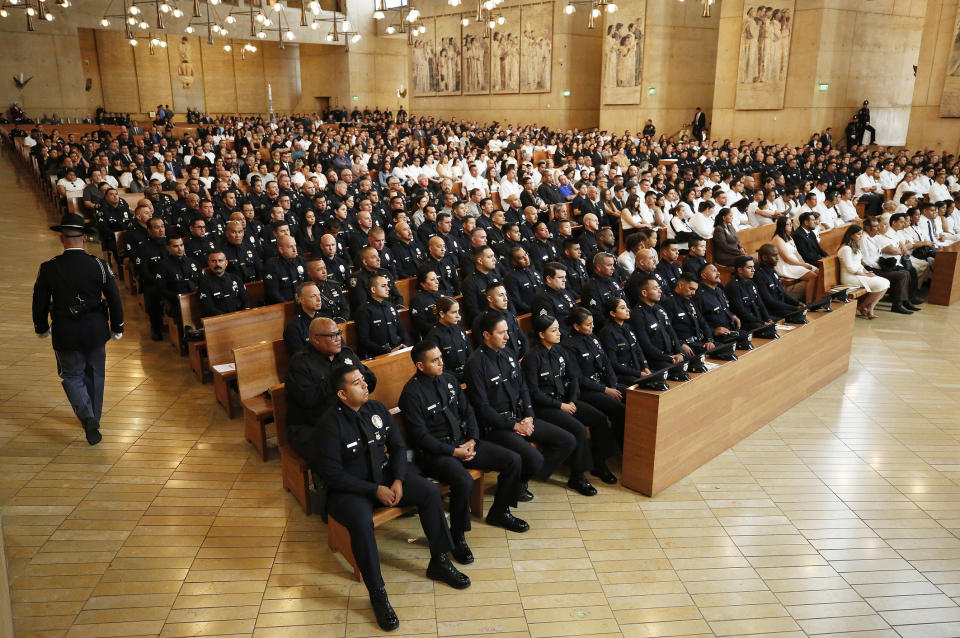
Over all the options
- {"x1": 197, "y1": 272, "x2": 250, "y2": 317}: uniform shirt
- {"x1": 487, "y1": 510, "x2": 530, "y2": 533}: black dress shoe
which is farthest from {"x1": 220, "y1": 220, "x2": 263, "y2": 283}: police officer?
{"x1": 487, "y1": 510, "x2": 530, "y2": 533}: black dress shoe

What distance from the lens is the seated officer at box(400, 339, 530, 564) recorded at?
384 cm

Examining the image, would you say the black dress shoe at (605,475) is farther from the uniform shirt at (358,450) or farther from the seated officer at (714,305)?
the seated officer at (714,305)

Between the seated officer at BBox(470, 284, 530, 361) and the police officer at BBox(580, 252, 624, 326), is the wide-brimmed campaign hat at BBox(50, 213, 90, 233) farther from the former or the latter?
the police officer at BBox(580, 252, 624, 326)

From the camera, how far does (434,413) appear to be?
4.00 meters

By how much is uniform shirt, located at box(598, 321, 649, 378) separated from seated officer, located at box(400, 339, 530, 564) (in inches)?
60.3

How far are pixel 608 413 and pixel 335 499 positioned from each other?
2.22m

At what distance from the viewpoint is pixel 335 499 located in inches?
137

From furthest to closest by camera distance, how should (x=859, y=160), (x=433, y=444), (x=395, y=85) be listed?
(x=395, y=85), (x=859, y=160), (x=433, y=444)

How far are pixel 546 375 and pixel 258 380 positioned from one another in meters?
2.17

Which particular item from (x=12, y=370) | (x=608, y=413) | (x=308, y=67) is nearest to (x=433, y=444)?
(x=608, y=413)

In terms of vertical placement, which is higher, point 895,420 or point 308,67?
point 308,67

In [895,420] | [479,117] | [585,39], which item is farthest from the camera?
[479,117]

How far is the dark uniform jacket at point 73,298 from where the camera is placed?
4.61m

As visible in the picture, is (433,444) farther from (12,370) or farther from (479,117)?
(479,117)
